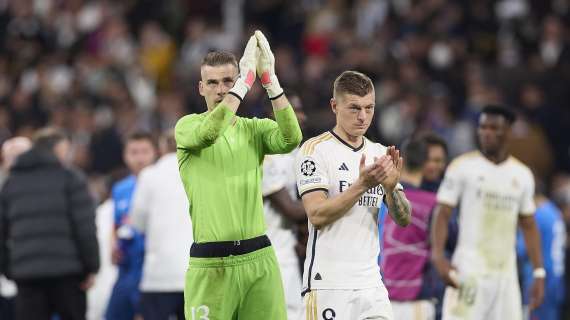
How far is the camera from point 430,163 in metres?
11.2

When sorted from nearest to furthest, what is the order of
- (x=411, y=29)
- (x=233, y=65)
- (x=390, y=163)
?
(x=390, y=163) < (x=233, y=65) < (x=411, y=29)

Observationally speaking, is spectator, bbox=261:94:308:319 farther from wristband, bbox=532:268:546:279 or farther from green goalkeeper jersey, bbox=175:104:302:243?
wristband, bbox=532:268:546:279

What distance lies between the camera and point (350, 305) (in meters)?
8.03

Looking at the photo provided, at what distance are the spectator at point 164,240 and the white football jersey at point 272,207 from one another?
1306mm

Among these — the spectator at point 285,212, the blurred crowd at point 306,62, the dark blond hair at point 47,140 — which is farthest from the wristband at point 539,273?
the blurred crowd at point 306,62

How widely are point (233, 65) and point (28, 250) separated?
4.07 metres

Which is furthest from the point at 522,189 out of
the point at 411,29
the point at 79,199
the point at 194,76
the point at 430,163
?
the point at 194,76

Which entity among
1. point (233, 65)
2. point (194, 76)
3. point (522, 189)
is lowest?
point (522, 189)

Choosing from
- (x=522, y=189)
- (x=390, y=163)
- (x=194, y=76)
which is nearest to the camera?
(x=390, y=163)

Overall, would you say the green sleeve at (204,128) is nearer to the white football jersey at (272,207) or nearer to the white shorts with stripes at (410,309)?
the white football jersey at (272,207)

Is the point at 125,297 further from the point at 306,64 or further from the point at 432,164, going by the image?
the point at 306,64

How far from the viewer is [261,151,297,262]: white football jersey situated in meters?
10.1

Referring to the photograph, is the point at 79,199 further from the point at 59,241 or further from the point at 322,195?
the point at 322,195

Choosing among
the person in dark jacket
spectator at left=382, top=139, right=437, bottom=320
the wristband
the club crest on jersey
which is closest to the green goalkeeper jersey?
the club crest on jersey
